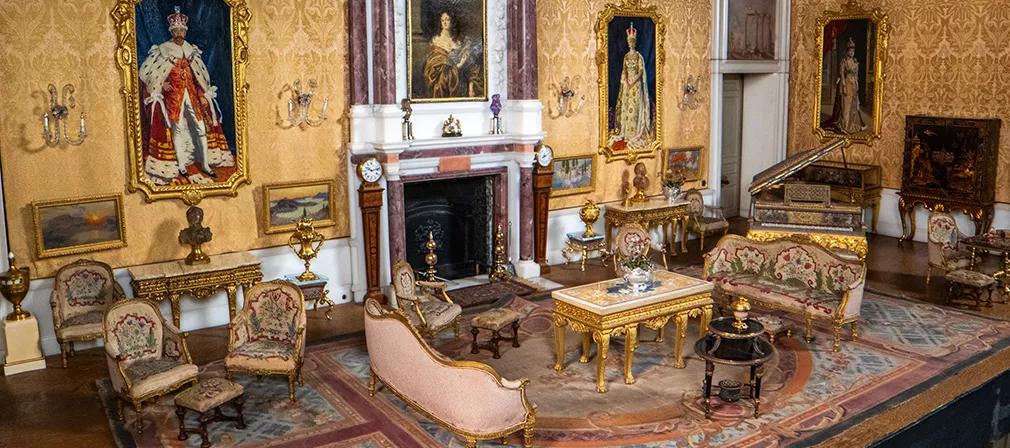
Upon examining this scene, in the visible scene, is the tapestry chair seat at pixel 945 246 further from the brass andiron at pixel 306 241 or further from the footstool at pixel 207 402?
the footstool at pixel 207 402

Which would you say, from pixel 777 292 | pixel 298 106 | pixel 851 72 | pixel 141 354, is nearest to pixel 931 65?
pixel 851 72

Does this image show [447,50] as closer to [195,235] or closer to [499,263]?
[499,263]

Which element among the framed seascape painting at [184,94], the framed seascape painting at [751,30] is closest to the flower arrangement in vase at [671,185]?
the framed seascape painting at [751,30]

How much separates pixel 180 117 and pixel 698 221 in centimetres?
814

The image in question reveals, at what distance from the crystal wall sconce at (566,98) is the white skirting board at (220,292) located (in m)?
3.74

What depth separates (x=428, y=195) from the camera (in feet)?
40.8

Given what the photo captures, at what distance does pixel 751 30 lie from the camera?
1561 centimetres

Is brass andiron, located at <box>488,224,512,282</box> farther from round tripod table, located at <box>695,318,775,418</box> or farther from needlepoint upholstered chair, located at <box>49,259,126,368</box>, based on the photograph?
needlepoint upholstered chair, located at <box>49,259,126,368</box>

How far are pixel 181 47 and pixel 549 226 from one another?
5869 mm

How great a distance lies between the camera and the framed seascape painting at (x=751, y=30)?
50.2ft

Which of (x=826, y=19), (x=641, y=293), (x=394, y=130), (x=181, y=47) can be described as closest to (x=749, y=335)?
(x=641, y=293)

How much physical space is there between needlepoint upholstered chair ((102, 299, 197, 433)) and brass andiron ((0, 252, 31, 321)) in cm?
179

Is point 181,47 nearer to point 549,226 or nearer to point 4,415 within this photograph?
point 4,415

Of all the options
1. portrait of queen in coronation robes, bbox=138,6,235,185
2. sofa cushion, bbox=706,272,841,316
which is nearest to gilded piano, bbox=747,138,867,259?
sofa cushion, bbox=706,272,841,316
